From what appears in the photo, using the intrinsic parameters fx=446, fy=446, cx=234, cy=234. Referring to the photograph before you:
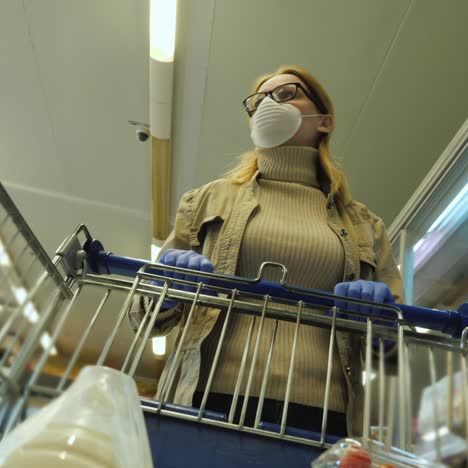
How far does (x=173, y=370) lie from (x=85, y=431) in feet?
0.90

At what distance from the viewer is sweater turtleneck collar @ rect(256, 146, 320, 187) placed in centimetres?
115

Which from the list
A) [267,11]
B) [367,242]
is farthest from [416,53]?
[367,242]

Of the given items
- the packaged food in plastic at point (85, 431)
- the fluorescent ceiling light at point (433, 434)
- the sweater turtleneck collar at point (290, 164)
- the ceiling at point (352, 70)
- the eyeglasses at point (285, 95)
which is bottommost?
the packaged food in plastic at point (85, 431)

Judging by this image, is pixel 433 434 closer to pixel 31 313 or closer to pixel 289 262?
pixel 31 313

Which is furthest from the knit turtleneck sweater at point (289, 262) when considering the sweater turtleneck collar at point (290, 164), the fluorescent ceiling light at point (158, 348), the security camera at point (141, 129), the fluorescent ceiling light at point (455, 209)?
the security camera at point (141, 129)

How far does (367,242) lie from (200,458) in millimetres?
719

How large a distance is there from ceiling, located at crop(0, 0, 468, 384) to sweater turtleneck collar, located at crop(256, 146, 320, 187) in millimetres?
940

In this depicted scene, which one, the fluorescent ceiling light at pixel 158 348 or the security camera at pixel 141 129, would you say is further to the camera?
the security camera at pixel 141 129

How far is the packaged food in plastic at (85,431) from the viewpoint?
29 centimetres

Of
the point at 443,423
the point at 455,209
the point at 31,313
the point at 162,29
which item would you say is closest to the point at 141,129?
the point at 162,29

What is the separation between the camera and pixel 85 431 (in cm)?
31

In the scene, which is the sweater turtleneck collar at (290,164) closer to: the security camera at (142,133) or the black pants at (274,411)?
the black pants at (274,411)

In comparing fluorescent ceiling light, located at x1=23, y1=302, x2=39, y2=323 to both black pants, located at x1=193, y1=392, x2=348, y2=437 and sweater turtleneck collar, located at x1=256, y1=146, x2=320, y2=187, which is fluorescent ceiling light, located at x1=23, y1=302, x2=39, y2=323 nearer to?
black pants, located at x1=193, y1=392, x2=348, y2=437

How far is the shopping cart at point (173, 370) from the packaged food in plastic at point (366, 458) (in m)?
0.01
